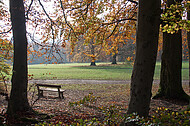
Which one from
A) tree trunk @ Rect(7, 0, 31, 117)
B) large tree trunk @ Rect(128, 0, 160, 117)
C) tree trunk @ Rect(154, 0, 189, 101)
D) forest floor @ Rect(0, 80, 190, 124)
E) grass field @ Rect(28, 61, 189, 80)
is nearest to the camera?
large tree trunk @ Rect(128, 0, 160, 117)

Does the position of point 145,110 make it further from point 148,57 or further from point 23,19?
point 23,19

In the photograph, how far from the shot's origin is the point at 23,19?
5.16 m

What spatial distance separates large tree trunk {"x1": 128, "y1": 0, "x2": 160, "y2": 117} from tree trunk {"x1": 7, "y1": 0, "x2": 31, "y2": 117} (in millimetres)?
3314

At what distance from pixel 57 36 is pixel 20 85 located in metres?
2.87

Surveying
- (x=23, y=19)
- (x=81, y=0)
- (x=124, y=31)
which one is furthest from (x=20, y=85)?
(x=124, y=31)

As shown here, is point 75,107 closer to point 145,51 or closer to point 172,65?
point 145,51

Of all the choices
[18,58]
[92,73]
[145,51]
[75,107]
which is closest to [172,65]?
[75,107]

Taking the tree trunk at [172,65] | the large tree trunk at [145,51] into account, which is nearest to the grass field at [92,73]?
the tree trunk at [172,65]

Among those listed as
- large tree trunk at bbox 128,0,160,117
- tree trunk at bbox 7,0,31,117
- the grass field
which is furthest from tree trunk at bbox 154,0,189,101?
the grass field

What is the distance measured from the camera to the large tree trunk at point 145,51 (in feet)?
10.9

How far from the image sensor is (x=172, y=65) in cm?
779

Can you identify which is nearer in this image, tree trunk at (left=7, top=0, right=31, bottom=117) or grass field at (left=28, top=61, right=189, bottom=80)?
tree trunk at (left=7, top=0, right=31, bottom=117)

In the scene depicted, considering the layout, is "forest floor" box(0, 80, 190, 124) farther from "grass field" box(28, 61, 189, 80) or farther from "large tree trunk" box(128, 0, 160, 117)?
"grass field" box(28, 61, 189, 80)

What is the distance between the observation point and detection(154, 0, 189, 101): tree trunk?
7762 millimetres
